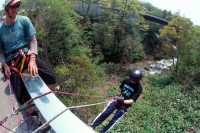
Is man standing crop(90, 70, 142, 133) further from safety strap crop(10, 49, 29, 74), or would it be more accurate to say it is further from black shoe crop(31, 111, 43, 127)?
safety strap crop(10, 49, 29, 74)

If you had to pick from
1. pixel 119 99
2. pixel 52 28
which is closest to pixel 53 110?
pixel 119 99

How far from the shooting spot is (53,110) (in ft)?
6.34

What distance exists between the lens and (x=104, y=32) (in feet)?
69.1

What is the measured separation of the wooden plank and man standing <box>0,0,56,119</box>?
0.35 ft

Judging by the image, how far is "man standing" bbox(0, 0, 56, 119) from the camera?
236cm

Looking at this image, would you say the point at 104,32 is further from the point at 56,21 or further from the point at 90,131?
the point at 90,131

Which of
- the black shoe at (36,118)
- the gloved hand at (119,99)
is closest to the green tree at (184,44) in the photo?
the gloved hand at (119,99)

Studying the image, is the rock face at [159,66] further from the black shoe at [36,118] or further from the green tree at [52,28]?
the black shoe at [36,118]

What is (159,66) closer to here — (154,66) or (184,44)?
(154,66)

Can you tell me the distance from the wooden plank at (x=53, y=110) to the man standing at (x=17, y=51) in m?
0.11

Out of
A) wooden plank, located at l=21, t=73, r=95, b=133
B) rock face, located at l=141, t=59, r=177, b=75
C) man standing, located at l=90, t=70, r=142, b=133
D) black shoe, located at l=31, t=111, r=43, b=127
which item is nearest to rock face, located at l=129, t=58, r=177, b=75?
rock face, located at l=141, t=59, r=177, b=75

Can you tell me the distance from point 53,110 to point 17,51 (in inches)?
34.9

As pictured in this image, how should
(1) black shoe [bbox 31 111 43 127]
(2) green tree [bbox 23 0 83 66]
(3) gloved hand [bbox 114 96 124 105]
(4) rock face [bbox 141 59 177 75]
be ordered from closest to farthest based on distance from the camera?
(1) black shoe [bbox 31 111 43 127] → (3) gloved hand [bbox 114 96 124 105] → (2) green tree [bbox 23 0 83 66] → (4) rock face [bbox 141 59 177 75]

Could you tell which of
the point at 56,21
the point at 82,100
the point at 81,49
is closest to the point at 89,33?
the point at 81,49
